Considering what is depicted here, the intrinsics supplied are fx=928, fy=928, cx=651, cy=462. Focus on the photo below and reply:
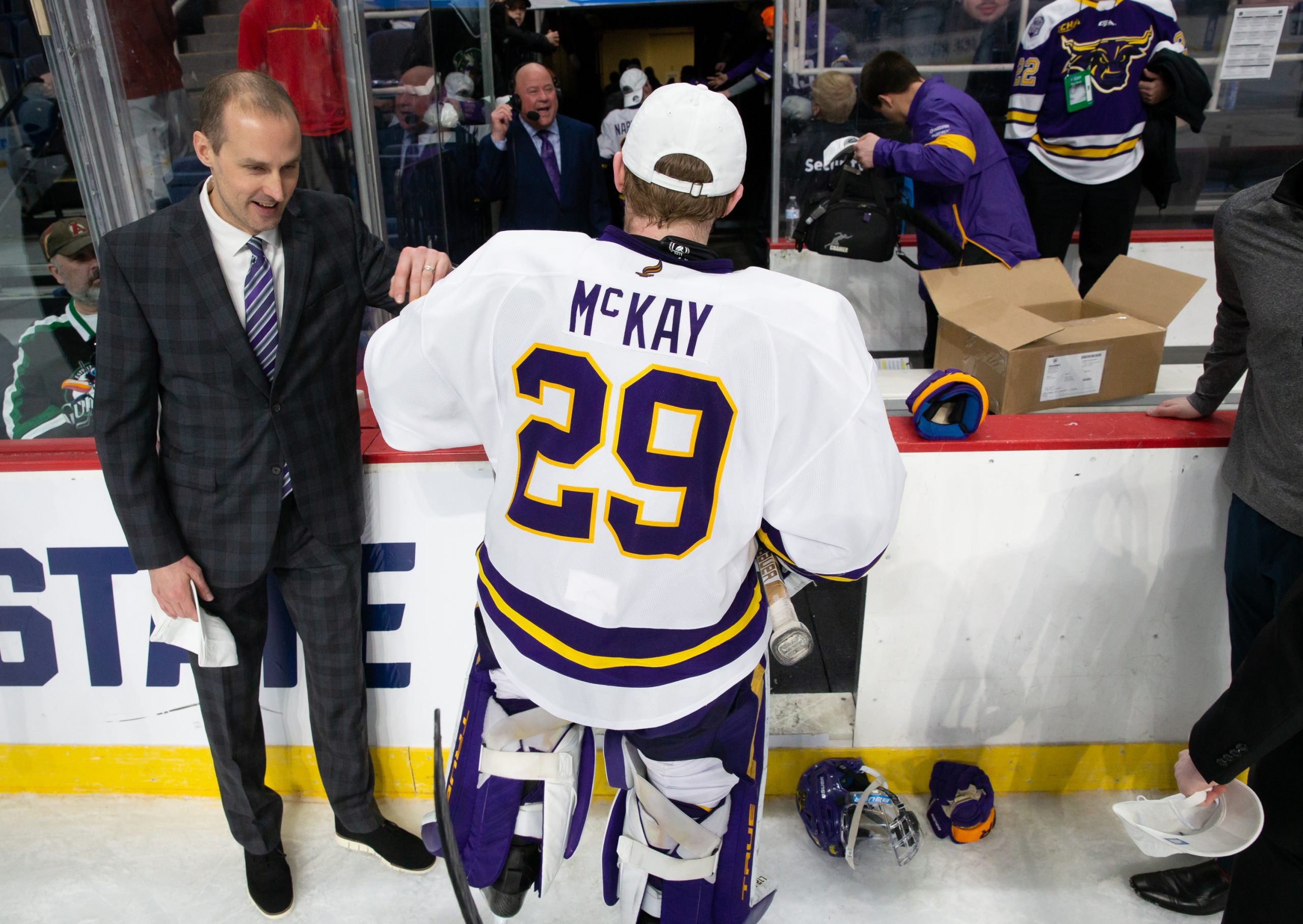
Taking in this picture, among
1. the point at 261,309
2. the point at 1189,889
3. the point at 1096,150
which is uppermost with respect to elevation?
the point at 261,309

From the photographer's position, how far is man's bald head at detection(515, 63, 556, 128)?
3.86m

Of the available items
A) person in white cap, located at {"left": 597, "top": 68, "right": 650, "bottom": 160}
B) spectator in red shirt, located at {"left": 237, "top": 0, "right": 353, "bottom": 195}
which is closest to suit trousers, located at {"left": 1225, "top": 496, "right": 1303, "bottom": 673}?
spectator in red shirt, located at {"left": 237, "top": 0, "right": 353, "bottom": 195}

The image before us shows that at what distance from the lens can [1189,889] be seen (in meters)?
1.82

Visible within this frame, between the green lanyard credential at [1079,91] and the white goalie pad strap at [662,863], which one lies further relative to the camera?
the green lanyard credential at [1079,91]

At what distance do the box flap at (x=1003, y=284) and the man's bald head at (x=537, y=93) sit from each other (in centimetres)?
211

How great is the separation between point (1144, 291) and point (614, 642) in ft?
5.57

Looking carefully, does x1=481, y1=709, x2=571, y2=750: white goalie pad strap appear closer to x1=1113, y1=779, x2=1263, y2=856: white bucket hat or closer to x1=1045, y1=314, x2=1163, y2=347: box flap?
x1=1113, y1=779, x2=1263, y2=856: white bucket hat

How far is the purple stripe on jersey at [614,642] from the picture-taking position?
128cm

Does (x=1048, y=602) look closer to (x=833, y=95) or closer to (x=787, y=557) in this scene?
(x=787, y=557)

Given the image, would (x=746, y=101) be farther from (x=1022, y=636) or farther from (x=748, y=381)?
(x=748, y=381)

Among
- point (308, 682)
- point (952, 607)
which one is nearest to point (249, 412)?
point (308, 682)

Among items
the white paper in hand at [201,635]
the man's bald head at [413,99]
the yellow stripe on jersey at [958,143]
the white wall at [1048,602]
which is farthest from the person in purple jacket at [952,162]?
the white paper in hand at [201,635]

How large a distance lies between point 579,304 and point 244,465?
2.61 ft

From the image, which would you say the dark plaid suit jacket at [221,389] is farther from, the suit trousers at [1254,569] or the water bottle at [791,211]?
the water bottle at [791,211]
